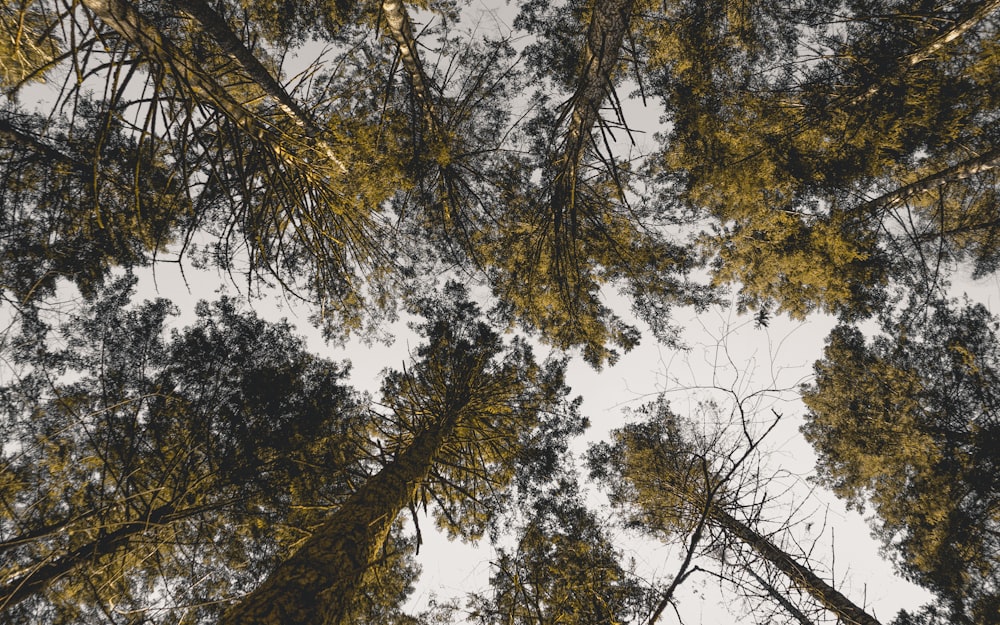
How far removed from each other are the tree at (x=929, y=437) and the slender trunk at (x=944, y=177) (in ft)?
8.36

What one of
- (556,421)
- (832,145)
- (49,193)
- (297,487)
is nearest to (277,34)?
(49,193)

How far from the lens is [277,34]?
5531mm

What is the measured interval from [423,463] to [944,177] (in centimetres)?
807

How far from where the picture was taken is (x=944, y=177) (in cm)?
545

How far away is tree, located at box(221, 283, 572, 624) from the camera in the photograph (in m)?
1.78

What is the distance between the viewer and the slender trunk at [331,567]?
167 cm

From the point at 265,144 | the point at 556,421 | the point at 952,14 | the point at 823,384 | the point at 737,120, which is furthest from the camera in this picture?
the point at 823,384

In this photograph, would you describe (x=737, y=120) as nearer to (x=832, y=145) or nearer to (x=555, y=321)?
(x=832, y=145)

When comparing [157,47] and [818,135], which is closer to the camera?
[157,47]

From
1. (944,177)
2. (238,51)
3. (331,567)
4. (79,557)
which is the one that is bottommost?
(79,557)

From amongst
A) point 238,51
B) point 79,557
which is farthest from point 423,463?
point 238,51

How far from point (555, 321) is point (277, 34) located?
20.2 feet

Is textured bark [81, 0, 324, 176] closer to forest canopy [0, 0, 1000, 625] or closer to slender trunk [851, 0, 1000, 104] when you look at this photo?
forest canopy [0, 0, 1000, 625]

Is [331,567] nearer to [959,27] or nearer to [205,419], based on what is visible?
[205,419]
